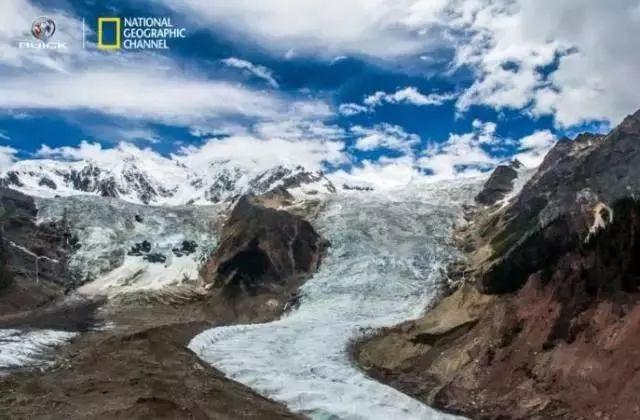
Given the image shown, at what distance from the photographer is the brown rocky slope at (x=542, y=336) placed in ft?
117

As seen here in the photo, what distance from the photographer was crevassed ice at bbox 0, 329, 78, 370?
54.5 m

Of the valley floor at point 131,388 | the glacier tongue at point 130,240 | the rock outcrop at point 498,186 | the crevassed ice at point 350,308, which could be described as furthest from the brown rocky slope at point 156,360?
the rock outcrop at point 498,186

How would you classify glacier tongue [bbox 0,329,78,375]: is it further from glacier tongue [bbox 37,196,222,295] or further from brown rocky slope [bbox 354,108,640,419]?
glacier tongue [bbox 37,196,222,295]

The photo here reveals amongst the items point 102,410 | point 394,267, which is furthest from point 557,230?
point 394,267

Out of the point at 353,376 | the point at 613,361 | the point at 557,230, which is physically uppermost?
the point at 557,230

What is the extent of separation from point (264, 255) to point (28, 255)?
39.6 m

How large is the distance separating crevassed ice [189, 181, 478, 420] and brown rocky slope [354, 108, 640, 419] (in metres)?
3.24

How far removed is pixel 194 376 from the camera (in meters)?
47.7

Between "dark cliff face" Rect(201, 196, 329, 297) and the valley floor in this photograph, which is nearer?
the valley floor

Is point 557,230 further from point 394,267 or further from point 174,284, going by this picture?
point 174,284

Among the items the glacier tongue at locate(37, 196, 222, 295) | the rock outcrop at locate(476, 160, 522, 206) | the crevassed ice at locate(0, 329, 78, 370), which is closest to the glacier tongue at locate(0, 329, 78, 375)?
the crevassed ice at locate(0, 329, 78, 370)

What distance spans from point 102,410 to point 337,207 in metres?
111

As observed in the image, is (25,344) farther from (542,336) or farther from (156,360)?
(542,336)

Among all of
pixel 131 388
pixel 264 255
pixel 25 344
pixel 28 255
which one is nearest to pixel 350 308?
pixel 264 255
